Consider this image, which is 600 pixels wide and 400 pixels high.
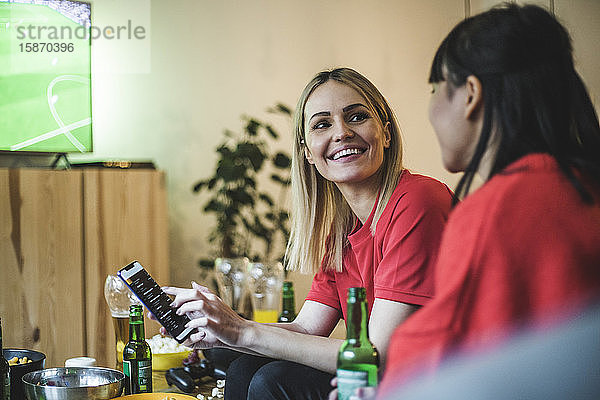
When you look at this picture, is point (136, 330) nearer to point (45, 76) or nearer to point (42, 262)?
point (42, 262)

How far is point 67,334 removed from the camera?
3088 mm

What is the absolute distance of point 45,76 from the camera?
3.39m

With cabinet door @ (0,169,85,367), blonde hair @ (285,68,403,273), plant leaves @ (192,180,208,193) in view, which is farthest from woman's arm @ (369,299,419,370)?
plant leaves @ (192,180,208,193)

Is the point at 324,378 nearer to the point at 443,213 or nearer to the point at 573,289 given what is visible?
the point at 443,213

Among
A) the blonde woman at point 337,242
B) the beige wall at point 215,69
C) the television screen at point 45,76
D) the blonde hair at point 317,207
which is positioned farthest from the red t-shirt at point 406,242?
the beige wall at point 215,69

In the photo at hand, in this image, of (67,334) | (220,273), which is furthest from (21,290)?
(220,273)

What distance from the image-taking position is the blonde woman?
1523 mm

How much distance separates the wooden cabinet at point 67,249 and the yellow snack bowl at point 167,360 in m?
0.95

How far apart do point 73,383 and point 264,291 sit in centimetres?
115

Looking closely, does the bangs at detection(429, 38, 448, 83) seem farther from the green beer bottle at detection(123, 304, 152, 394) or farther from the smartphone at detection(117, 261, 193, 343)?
the green beer bottle at detection(123, 304, 152, 394)

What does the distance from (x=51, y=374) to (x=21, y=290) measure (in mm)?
1481

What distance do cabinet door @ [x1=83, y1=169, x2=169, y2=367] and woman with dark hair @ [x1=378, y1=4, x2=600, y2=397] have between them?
2.34 m

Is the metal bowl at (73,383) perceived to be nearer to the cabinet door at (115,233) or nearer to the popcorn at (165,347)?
the popcorn at (165,347)

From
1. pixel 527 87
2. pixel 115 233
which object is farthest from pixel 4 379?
pixel 115 233
